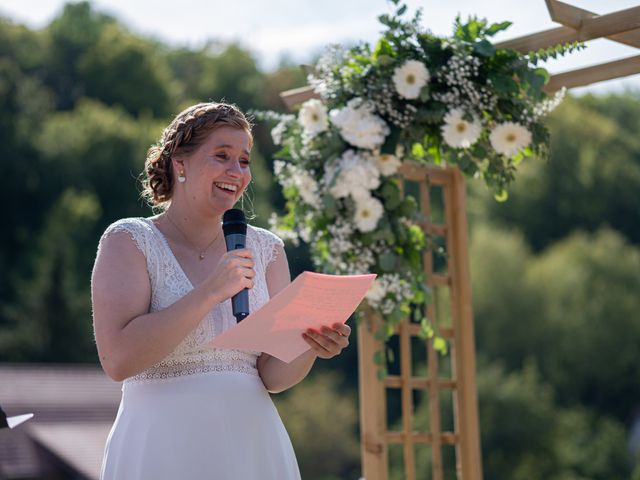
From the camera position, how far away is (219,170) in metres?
3.17

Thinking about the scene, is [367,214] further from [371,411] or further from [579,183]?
[579,183]

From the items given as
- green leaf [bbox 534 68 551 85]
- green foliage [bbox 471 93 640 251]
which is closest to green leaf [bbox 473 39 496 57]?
green leaf [bbox 534 68 551 85]

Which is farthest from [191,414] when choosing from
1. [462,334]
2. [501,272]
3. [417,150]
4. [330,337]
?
[501,272]

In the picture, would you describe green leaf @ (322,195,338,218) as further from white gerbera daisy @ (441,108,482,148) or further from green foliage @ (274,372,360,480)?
green foliage @ (274,372,360,480)

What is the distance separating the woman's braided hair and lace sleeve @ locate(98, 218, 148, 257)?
0.69 feet

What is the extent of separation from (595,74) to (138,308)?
3185mm

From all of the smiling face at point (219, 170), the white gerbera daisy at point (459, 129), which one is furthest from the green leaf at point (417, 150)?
the smiling face at point (219, 170)

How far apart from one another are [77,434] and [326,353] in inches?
821

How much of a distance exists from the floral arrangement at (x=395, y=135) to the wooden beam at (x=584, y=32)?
0.12 meters

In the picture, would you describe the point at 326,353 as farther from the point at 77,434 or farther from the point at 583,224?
the point at 583,224

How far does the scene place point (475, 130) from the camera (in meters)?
5.32

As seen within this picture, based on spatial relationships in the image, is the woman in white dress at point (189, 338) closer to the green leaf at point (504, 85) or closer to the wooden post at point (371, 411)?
the green leaf at point (504, 85)

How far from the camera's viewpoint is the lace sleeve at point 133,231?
3.14 m

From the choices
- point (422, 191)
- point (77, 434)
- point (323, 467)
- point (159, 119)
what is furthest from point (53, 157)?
point (422, 191)
